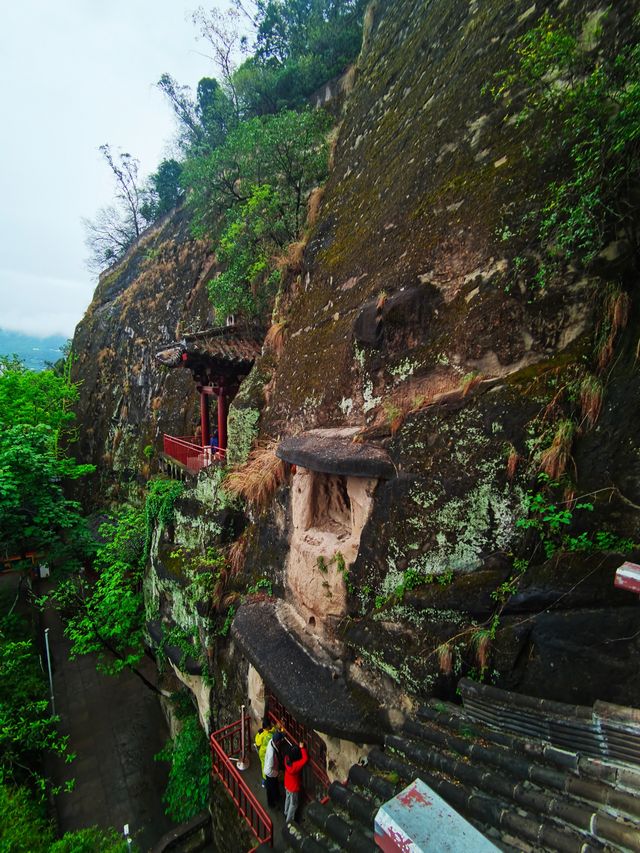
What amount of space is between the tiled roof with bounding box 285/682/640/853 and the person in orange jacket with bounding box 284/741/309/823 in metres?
2.93

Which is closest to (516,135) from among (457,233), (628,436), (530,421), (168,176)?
(457,233)

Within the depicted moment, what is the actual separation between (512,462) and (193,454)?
8774 mm

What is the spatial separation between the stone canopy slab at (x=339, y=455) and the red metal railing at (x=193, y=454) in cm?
423

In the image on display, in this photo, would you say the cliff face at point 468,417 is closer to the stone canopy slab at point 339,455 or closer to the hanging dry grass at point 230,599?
the stone canopy slab at point 339,455

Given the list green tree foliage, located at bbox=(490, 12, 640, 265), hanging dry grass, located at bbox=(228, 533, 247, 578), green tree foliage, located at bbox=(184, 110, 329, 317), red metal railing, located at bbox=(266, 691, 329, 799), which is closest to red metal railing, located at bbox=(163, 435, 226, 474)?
hanging dry grass, located at bbox=(228, 533, 247, 578)

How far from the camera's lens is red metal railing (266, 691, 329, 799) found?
18.5ft

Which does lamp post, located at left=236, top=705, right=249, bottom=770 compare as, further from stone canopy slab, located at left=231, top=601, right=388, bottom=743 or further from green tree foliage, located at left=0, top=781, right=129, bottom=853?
stone canopy slab, located at left=231, top=601, right=388, bottom=743

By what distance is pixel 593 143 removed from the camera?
297cm

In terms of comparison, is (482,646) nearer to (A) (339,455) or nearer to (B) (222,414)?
(A) (339,455)

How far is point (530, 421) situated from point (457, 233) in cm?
260

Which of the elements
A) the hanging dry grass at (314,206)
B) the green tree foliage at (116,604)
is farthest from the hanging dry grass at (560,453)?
the green tree foliage at (116,604)

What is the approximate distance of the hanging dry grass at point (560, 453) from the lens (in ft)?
10.2

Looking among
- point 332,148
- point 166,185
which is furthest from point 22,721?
point 166,185

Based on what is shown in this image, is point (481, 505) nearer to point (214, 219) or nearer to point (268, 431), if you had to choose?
point (268, 431)
